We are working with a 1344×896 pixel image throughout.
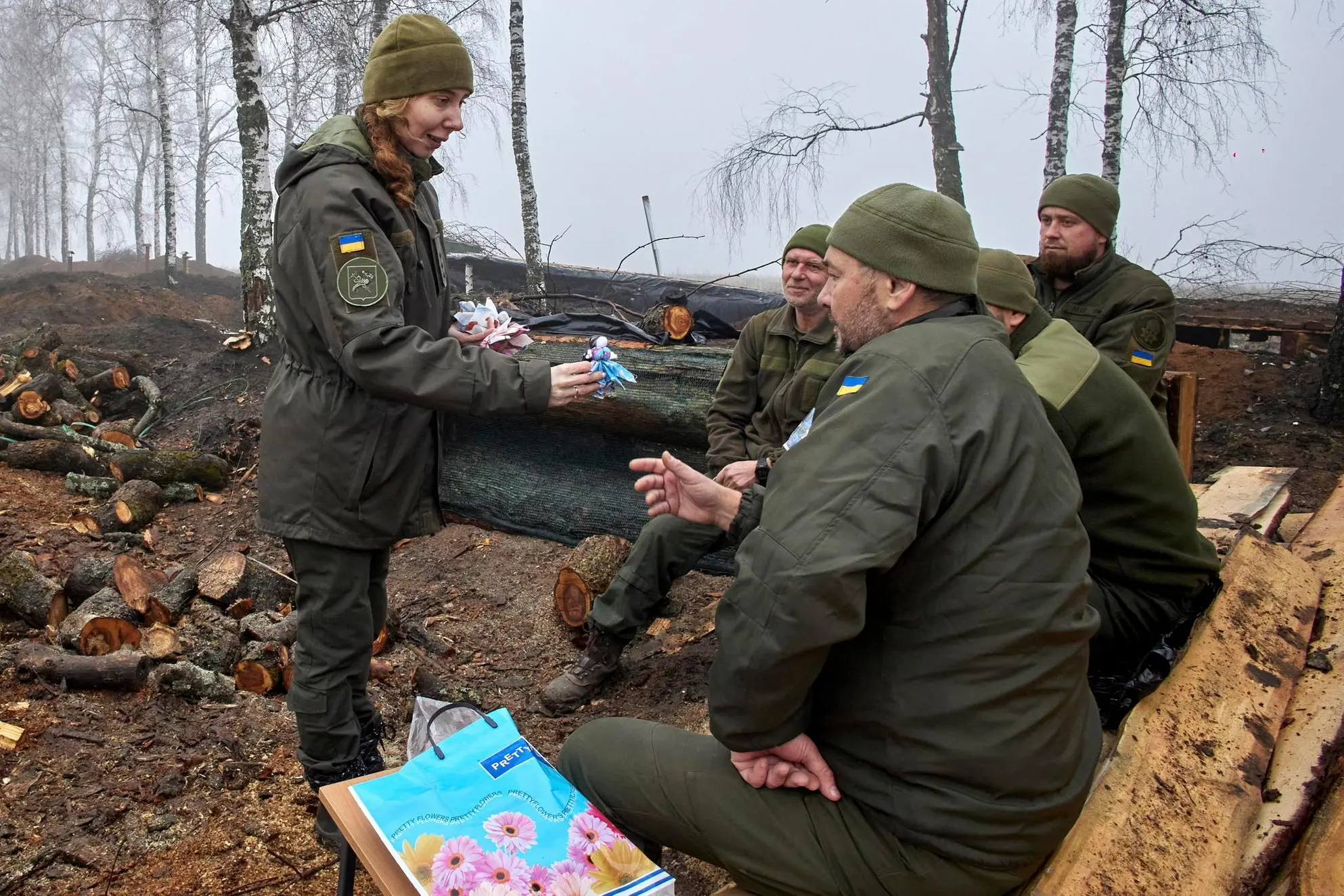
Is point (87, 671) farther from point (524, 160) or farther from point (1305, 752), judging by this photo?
point (524, 160)

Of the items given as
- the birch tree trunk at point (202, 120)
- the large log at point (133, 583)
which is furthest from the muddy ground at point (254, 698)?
the birch tree trunk at point (202, 120)

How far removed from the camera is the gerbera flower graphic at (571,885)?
5.23 ft

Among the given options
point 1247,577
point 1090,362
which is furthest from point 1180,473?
point 1247,577

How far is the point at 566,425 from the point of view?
530 cm

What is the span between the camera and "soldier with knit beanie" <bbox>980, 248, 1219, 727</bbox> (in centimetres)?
235

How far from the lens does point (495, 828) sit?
1.67m

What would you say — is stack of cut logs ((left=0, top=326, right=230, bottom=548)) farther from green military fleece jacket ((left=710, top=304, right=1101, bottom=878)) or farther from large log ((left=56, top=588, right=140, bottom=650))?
green military fleece jacket ((left=710, top=304, right=1101, bottom=878))

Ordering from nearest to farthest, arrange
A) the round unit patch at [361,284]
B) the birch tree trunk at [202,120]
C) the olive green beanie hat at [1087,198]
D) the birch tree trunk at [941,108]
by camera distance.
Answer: the round unit patch at [361,284] → the olive green beanie hat at [1087,198] → the birch tree trunk at [941,108] → the birch tree trunk at [202,120]

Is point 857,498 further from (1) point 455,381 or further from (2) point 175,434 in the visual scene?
(2) point 175,434

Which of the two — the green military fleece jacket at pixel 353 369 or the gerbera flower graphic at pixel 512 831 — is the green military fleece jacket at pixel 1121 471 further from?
the gerbera flower graphic at pixel 512 831

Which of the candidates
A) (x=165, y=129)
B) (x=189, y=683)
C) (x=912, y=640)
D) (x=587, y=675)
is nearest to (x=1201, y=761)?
(x=912, y=640)

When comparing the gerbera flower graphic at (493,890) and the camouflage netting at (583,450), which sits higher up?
the camouflage netting at (583,450)

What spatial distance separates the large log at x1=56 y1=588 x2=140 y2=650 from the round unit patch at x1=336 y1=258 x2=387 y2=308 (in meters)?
→ 2.24

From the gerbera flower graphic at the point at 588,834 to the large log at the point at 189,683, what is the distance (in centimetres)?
227
